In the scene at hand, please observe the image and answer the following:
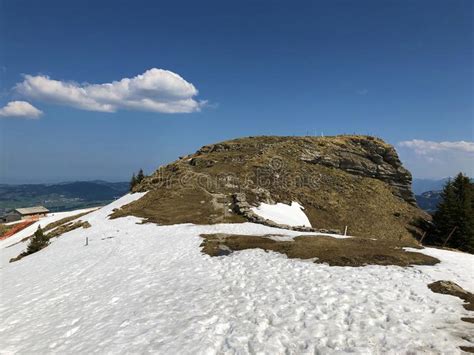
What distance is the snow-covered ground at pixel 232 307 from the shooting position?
11742mm

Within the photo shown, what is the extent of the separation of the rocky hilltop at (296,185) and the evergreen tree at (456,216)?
4.81 meters

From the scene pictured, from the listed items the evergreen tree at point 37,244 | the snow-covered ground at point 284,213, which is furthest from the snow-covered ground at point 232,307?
→ the snow-covered ground at point 284,213

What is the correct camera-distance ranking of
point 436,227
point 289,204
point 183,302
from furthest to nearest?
point 436,227 < point 289,204 < point 183,302

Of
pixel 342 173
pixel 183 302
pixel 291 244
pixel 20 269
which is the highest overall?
pixel 342 173

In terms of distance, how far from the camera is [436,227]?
6272cm

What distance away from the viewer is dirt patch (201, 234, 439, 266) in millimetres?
21359

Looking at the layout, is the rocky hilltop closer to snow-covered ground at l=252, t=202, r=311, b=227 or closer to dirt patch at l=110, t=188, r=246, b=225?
dirt patch at l=110, t=188, r=246, b=225

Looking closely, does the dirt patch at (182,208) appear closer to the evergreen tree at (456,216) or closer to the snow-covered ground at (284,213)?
the snow-covered ground at (284,213)

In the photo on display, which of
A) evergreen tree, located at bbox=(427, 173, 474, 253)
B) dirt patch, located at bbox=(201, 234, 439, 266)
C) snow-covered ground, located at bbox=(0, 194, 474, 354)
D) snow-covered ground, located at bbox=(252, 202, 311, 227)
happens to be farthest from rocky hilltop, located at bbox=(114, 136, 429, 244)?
snow-covered ground, located at bbox=(0, 194, 474, 354)

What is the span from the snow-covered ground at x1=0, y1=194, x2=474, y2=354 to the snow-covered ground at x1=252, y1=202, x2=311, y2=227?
22205 mm

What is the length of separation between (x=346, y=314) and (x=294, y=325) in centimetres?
231

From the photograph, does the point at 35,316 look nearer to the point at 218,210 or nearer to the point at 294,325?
the point at 294,325

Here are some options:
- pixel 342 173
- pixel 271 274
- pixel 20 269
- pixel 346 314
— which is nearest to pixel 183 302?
pixel 271 274

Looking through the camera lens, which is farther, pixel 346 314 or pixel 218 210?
pixel 218 210
